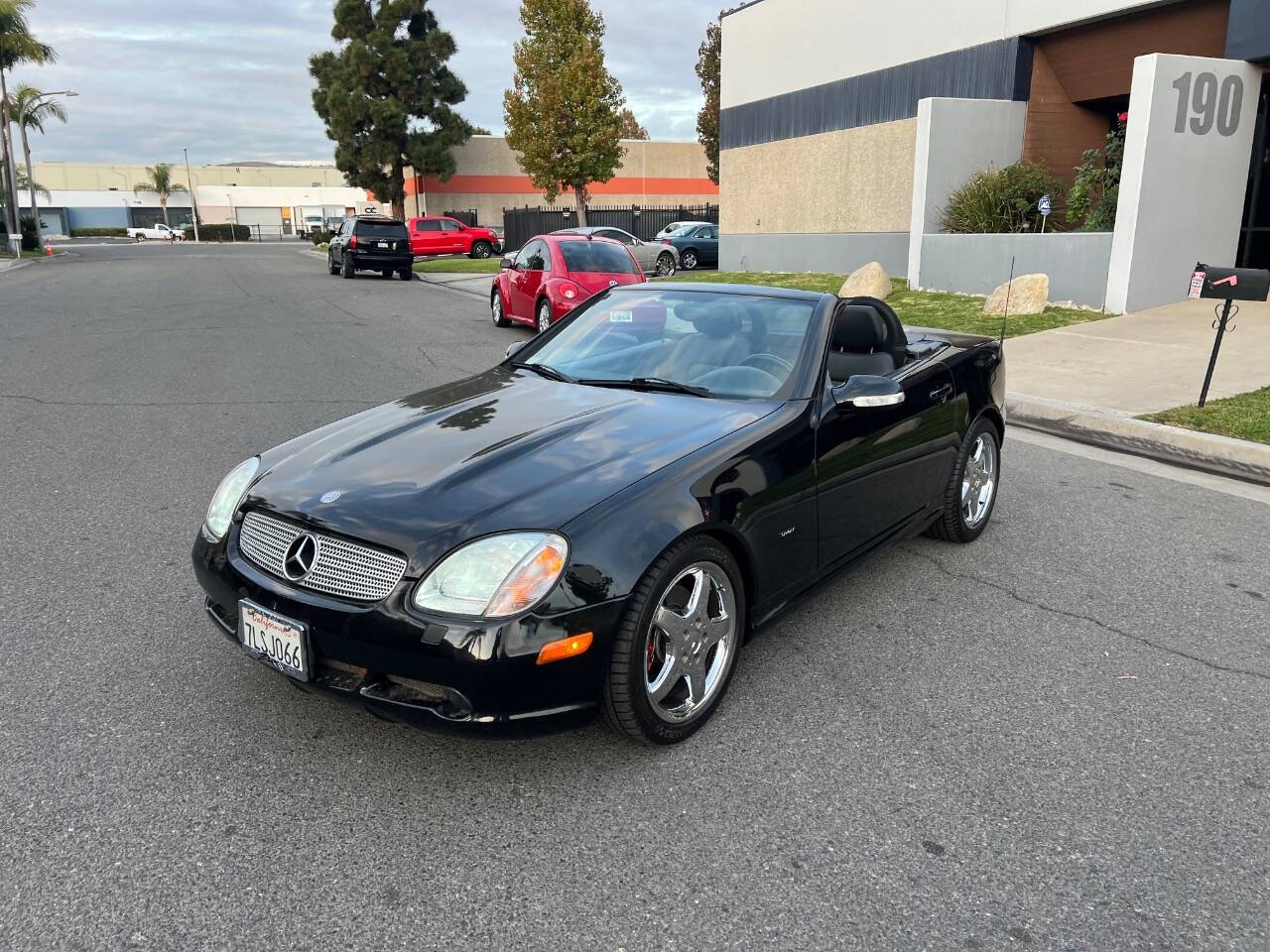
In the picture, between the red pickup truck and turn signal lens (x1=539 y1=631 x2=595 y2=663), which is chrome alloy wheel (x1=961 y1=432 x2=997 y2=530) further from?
the red pickup truck

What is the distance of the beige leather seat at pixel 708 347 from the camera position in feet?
13.0

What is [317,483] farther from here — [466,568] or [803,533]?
[803,533]

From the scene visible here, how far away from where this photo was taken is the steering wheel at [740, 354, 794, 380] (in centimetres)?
381

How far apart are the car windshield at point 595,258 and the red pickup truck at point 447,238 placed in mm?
22799

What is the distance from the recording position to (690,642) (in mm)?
3070

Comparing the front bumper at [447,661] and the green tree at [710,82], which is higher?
the green tree at [710,82]

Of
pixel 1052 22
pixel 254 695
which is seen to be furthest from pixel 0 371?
pixel 1052 22

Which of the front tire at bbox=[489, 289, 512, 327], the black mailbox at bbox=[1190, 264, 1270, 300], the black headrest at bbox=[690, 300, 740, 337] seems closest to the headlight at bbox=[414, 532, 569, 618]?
the black headrest at bbox=[690, 300, 740, 337]

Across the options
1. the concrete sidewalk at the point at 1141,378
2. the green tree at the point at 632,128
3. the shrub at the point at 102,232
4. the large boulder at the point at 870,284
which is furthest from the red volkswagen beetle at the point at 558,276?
the shrub at the point at 102,232

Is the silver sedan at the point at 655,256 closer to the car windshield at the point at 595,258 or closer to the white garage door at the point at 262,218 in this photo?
the car windshield at the point at 595,258

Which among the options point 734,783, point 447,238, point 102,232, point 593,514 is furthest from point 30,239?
point 102,232

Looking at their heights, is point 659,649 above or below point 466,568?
below

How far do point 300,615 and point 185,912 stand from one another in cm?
81

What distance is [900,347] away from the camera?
462 centimetres
